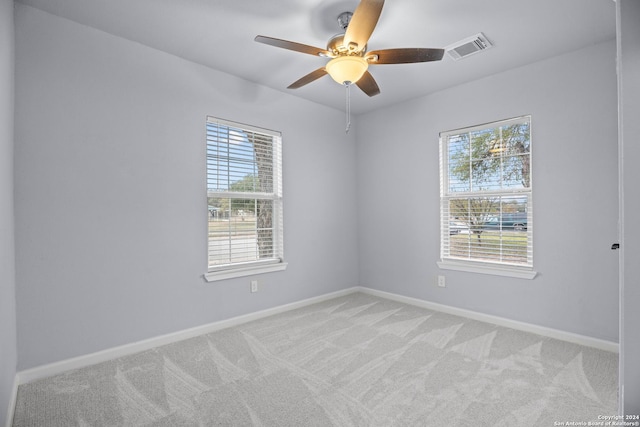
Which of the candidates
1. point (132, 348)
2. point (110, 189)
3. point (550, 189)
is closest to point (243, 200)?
point (110, 189)

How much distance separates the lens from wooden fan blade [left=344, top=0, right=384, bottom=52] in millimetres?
1745

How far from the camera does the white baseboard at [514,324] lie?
8.75 feet

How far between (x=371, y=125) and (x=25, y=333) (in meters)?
4.05

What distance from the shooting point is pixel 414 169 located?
3953 millimetres

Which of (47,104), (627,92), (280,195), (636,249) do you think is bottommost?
(636,249)

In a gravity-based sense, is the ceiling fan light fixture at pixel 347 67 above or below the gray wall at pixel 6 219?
above

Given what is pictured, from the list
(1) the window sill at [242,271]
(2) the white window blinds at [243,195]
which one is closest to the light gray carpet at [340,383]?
(1) the window sill at [242,271]

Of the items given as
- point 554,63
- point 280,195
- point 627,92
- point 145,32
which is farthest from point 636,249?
point 145,32

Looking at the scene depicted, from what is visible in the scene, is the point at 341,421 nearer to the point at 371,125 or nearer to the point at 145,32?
the point at 145,32

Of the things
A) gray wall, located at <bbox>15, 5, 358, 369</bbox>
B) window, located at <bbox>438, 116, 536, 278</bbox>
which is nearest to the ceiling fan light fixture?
gray wall, located at <bbox>15, 5, 358, 369</bbox>

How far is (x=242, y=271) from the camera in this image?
335 centimetres

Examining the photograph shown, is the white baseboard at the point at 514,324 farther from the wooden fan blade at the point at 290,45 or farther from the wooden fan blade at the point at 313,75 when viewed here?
the wooden fan blade at the point at 290,45

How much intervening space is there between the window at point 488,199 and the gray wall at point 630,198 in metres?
2.02

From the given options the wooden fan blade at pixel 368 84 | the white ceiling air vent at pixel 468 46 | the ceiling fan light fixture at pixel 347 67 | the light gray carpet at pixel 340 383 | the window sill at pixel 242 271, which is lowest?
the light gray carpet at pixel 340 383
